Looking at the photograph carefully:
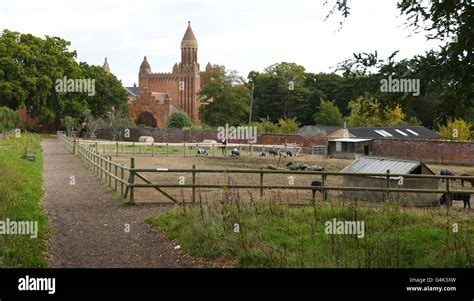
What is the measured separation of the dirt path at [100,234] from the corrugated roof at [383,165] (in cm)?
694

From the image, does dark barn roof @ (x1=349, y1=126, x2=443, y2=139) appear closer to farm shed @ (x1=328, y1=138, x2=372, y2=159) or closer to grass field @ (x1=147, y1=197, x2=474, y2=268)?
farm shed @ (x1=328, y1=138, x2=372, y2=159)

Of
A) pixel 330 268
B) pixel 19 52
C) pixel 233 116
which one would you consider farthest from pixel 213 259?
pixel 233 116

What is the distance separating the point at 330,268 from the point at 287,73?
88195 millimetres

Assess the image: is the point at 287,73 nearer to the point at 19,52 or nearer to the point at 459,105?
the point at 19,52

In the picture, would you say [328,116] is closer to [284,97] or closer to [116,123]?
[284,97]

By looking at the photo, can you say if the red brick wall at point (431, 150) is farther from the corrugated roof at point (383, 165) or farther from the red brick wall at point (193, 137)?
the corrugated roof at point (383, 165)

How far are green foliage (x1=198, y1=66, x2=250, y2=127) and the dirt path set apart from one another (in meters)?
62.3

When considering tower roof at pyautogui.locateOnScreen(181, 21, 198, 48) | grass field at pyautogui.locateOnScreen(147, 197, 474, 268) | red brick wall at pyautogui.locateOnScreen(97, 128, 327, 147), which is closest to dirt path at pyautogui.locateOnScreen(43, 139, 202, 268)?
grass field at pyautogui.locateOnScreen(147, 197, 474, 268)

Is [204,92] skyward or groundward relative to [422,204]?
skyward

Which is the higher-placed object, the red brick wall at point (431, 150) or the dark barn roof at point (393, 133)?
the dark barn roof at point (393, 133)

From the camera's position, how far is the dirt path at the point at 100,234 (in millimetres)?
9750

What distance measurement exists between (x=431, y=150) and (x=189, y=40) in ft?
258

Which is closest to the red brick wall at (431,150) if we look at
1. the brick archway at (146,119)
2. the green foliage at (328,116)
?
the green foliage at (328,116)
